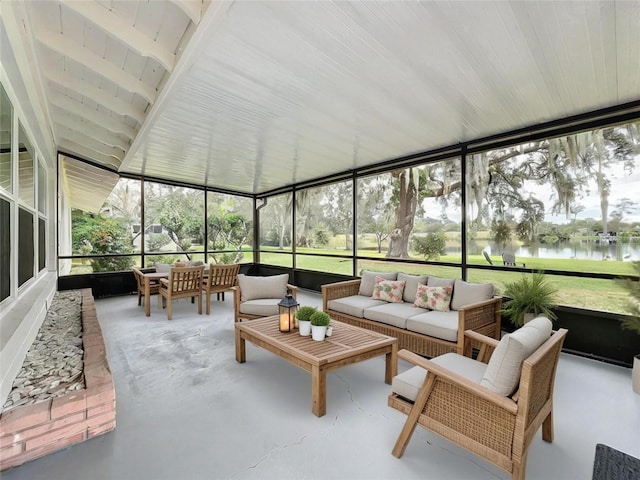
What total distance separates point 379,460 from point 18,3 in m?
3.80

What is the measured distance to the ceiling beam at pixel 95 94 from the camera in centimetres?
341

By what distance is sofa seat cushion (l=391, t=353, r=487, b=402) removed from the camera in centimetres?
194

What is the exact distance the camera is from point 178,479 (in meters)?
1.73

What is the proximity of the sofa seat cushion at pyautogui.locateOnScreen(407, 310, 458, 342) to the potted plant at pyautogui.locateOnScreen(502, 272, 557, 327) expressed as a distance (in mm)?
719

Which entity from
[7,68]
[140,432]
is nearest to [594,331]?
[140,432]

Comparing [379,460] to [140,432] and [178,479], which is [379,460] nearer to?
[178,479]

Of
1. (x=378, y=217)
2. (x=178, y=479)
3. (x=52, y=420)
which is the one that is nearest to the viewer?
(x=178, y=479)

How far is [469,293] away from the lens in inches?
146

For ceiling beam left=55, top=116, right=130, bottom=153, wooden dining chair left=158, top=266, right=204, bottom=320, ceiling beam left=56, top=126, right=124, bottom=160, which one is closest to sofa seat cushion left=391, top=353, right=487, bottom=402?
wooden dining chair left=158, top=266, right=204, bottom=320

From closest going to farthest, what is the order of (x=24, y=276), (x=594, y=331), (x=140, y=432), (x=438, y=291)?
(x=140, y=432) < (x=24, y=276) < (x=594, y=331) < (x=438, y=291)

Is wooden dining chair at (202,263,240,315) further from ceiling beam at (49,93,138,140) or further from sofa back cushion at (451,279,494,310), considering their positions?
sofa back cushion at (451,279,494,310)

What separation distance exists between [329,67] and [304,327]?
229 cm

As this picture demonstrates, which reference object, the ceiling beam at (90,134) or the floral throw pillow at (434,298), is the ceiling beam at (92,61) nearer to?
the ceiling beam at (90,134)

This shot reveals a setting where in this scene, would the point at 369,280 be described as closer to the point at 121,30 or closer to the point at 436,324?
the point at 436,324
